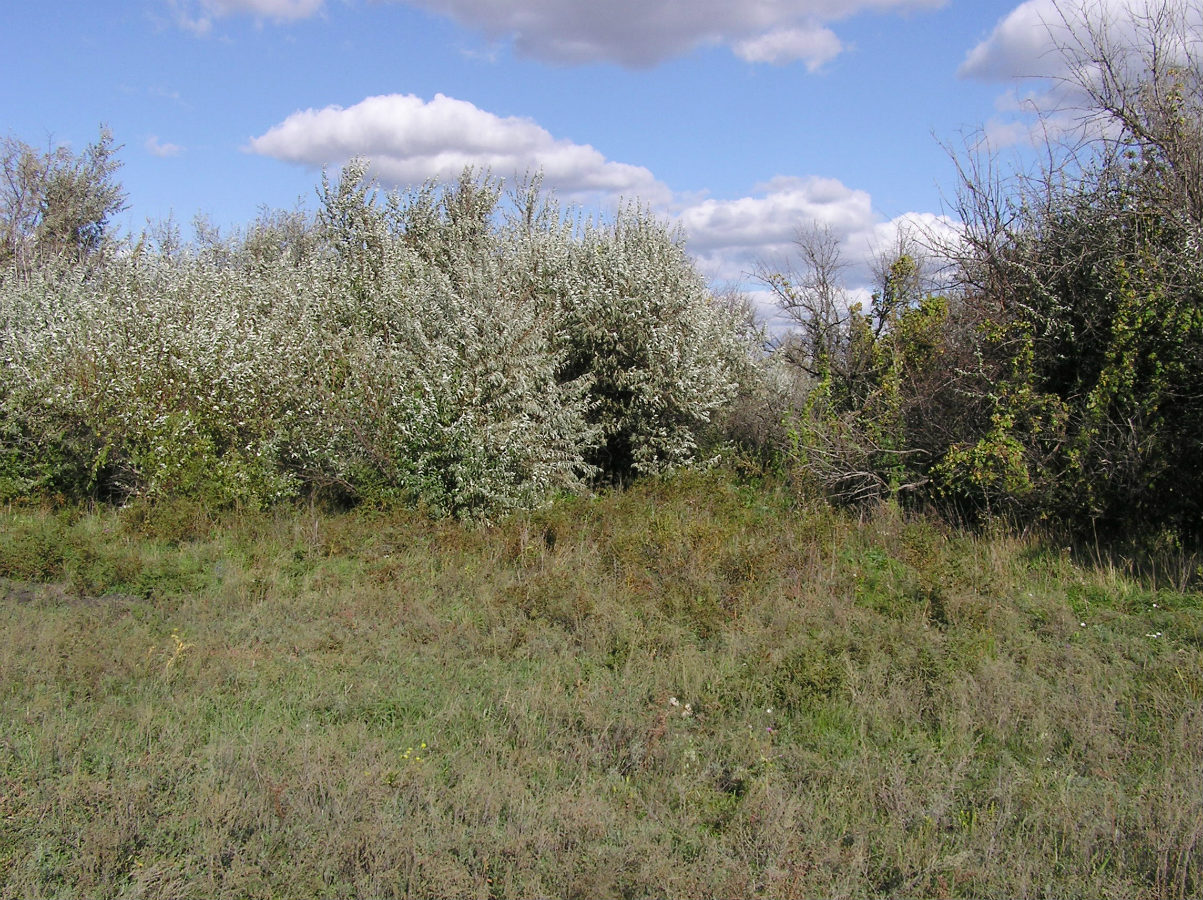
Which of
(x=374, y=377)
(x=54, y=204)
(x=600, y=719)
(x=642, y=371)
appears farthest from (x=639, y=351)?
(x=54, y=204)

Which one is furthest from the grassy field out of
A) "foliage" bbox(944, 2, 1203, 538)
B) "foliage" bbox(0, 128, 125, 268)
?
"foliage" bbox(0, 128, 125, 268)

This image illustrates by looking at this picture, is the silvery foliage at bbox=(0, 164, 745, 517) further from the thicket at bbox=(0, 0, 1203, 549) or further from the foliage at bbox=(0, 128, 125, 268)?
the foliage at bbox=(0, 128, 125, 268)

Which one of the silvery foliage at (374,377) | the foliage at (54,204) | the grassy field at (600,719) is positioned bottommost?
the grassy field at (600,719)

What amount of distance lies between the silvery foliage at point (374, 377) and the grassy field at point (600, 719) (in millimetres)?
1488

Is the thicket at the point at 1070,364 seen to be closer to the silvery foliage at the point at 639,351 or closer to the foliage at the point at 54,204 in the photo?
the silvery foliage at the point at 639,351

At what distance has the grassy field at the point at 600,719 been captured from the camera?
3.81 meters

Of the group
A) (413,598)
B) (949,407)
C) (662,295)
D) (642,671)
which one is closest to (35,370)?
(413,598)

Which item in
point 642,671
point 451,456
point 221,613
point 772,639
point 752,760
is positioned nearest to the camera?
point 752,760

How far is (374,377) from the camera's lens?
35.9ft

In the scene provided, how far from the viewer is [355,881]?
370 cm

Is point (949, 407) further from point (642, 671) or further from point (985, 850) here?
point (985, 850)

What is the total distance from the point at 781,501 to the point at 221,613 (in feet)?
22.8

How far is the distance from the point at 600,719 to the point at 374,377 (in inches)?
271

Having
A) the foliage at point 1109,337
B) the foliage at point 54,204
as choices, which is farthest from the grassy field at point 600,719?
the foliage at point 54,204
